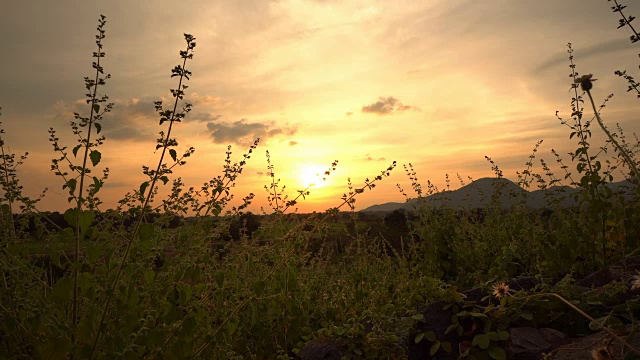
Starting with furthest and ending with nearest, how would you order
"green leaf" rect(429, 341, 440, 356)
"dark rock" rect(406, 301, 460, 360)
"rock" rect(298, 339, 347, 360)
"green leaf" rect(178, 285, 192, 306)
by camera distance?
"rock" rect(298, 339, 347, 360), "dark rock" rect(406, 301, 460, 360), "green leaf" rect(429, 341, 440, 356), "green leaf" rect(178, 285, 192, 306)

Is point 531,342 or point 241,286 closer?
point 531,342

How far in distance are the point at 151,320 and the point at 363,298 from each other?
3.25m

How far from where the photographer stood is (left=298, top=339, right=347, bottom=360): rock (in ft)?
16.1

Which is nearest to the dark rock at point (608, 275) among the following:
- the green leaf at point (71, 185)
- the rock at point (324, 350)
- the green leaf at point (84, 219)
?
the rock at point (324, 350)

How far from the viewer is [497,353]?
13.3ft

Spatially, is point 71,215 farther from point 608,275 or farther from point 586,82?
point 608,275

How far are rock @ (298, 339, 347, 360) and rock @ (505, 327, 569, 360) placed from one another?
152 centimetres

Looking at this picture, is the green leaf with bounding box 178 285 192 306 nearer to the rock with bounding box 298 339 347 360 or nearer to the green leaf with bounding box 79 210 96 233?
the green leaf with bounding box 79 210 96 233

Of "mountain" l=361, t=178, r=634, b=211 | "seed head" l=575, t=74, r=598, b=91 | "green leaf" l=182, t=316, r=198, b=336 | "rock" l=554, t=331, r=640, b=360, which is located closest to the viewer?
"seed head" l=575, t=74, r=598, b=91

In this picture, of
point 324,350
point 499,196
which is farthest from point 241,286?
point 499,196

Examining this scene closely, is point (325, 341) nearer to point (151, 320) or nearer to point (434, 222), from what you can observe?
point (151, 320)

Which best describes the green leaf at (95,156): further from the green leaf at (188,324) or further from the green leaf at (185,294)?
the green leaf at (188,324)

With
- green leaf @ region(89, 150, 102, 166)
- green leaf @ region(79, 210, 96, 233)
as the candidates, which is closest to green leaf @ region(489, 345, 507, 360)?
green leaf @ region(79, 210, 96, 233)

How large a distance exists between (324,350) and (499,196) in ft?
17.5
